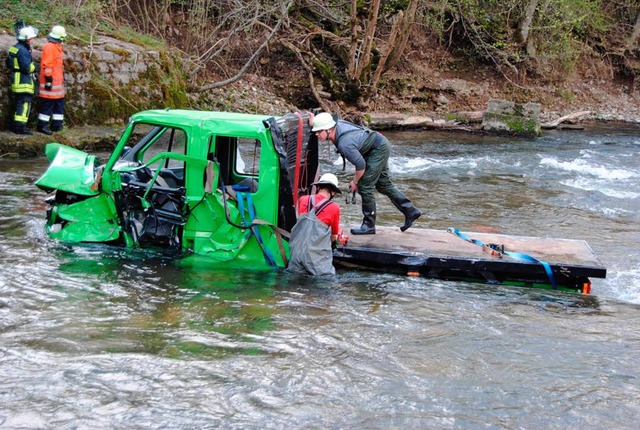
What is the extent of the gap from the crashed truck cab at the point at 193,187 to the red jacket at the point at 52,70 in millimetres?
6264

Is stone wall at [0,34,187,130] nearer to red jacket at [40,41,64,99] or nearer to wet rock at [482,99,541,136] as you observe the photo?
red jacket at [40,41,64,99]

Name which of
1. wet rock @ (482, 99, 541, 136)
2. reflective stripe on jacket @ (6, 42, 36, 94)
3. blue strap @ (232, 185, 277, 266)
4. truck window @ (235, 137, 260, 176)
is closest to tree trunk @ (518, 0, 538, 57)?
wet rock @ (482, 99, 541, 136)

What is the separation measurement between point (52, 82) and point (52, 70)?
227mm

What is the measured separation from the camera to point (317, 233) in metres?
8.28

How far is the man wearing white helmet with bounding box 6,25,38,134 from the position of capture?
47.3 feet

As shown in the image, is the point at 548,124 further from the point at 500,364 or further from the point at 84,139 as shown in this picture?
the point at 500,364

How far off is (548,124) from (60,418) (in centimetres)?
2065

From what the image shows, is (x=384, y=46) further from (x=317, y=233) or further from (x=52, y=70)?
(x=317, y=233)

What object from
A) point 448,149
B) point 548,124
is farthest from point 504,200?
point 548,124

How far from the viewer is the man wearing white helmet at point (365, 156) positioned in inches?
344

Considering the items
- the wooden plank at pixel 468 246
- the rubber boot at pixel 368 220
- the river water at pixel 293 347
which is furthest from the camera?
the rubber boot at pixel 368 220

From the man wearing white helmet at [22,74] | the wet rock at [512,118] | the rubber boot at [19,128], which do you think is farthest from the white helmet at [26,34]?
the wet rock at [512,118]

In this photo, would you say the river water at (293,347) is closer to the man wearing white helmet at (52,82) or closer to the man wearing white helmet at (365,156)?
the man wearing white helmet at (365,156)

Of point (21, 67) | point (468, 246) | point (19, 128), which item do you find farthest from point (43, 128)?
point (468, 246)
